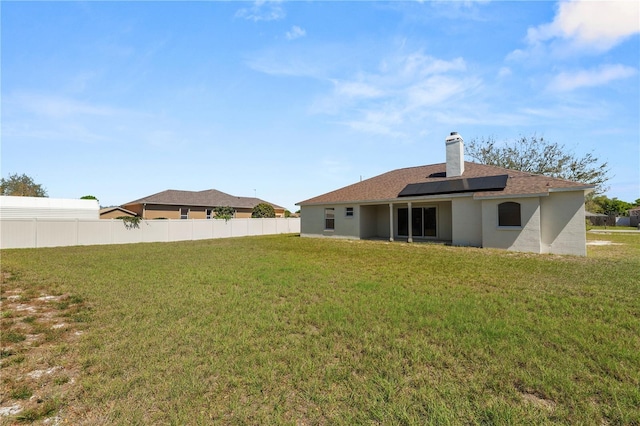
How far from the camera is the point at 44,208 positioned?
25.8 meters

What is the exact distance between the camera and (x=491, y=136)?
94.4 feet

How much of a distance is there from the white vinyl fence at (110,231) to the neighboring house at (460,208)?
6769mm

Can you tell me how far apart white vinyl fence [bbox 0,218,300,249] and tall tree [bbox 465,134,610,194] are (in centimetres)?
2391

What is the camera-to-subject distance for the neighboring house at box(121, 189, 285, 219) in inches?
1196

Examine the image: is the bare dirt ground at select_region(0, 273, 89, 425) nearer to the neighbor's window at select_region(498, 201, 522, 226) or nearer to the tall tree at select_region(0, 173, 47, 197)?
the neighbor's window at select_region(498, 201, 522, 226)

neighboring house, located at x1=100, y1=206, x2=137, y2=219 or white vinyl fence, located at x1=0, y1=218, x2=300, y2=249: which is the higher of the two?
neighboring house, located at x1=100, y1=206, x2=137, y2=219

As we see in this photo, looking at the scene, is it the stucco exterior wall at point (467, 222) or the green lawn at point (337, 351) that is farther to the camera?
the stucco exterior wall at point (467, 222)

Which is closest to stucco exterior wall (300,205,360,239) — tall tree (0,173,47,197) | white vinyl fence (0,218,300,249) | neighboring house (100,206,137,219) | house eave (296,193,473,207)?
house eave (296,193,473,207)

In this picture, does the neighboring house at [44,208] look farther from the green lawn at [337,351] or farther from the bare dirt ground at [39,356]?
the green lawn at [337,351]

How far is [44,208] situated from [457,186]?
3428 centimetres

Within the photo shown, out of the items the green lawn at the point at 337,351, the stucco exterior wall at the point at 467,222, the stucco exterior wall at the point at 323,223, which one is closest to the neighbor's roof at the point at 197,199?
the stucco exterior wall at the point at 323,223

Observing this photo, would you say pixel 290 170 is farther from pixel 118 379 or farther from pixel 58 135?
pixel 118 379

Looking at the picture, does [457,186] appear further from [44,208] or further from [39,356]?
[44,208]

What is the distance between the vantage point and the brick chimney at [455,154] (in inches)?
649
